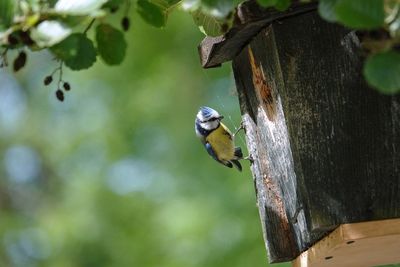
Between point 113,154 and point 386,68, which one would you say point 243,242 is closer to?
point 113,154

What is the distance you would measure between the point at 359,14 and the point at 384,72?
12 cm

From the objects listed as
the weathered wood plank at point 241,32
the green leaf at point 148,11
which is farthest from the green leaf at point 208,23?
the green leaf at point 148,11

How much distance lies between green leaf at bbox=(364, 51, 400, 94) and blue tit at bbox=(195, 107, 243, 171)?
229 cm

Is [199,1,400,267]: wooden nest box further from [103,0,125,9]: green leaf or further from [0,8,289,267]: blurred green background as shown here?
[0,8,289,267]: blurred green background

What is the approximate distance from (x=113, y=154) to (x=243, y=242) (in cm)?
238

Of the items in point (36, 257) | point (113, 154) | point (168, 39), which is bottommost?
point (36, 257)

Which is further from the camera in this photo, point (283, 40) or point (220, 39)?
point (220, 39)

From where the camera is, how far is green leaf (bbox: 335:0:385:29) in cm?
201

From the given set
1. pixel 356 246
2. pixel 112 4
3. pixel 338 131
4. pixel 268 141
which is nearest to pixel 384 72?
pixel 112 4

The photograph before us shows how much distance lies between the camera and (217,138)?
14.5ft

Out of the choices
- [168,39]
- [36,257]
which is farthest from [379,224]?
[36,257]

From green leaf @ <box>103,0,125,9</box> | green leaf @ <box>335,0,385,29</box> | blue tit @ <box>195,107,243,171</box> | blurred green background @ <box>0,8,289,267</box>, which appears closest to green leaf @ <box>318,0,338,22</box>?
green leaf @ <box>335,0,385,29</box>

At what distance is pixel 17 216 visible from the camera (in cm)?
1227

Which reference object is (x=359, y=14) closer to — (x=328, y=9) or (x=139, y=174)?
(x=328, y=9)
